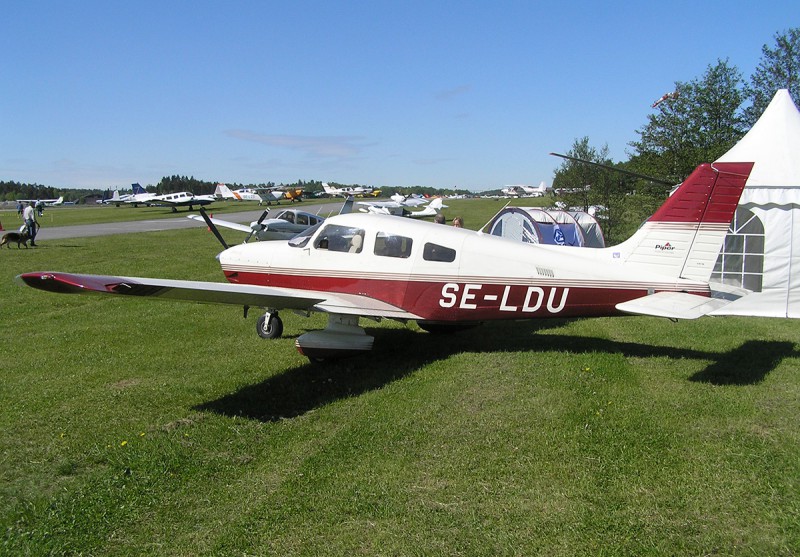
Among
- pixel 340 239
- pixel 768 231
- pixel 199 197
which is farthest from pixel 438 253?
pixel 199 197

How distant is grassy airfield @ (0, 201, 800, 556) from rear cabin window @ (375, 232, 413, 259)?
146cm

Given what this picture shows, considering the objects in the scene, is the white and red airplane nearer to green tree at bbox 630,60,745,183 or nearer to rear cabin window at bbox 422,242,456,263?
rear cabin window at bbox 422,242,456,263

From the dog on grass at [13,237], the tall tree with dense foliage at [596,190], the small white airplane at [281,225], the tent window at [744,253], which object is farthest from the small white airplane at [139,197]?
the tent window at [744,253]

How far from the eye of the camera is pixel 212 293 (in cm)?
615

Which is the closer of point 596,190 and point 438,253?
→ point 438,253

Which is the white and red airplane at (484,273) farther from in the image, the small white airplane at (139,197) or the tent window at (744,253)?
the small white airplane at (139,197)

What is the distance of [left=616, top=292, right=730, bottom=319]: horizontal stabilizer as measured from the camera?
600 cm

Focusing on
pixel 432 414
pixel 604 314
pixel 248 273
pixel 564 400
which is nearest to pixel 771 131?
pixel 604 314

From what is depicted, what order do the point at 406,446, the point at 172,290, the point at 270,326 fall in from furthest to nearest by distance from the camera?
the point at 270,326 < the point at 172,290 < the point at 406,446

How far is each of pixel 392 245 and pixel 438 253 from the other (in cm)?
65

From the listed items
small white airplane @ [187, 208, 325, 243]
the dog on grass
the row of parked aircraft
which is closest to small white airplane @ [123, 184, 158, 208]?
the row of parked aircraft

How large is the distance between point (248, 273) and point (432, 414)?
428 cm

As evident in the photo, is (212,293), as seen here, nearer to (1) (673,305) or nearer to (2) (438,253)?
(2) (438,253)

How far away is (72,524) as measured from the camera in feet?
12.3
